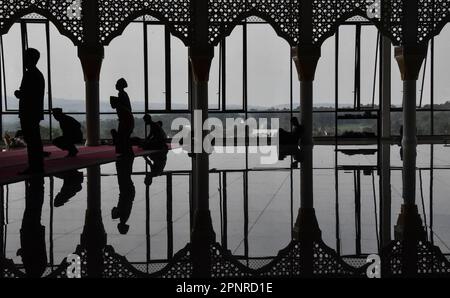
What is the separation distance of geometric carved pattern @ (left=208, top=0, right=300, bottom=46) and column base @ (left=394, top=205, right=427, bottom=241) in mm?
8082

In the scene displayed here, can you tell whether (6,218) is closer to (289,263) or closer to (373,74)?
(289,263)

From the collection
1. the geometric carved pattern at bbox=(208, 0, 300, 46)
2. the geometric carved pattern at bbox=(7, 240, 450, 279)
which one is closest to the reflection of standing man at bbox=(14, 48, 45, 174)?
the geometric carved pattern at bbox=(7, 240, 450, 279)

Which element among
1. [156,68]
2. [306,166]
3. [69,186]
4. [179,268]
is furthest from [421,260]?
[156,68]

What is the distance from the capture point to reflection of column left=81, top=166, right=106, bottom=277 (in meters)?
2.53

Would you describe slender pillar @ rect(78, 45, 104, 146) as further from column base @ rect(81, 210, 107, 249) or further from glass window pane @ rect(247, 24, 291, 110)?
column base @ rect(81, 210, 107, 249)

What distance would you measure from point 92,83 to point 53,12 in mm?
1594

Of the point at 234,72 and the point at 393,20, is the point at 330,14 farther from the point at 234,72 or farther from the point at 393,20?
the point at 234,72

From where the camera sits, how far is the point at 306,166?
26.8ft

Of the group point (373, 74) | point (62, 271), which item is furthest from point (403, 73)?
point (62, 271)

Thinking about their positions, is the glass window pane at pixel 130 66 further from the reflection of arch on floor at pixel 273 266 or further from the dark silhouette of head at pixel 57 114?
the reflection of arch on floor at pixel 273 266

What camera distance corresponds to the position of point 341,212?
13.3ft


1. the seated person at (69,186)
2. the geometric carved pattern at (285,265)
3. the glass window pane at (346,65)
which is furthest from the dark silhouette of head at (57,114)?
the glass window pane at (346,65)

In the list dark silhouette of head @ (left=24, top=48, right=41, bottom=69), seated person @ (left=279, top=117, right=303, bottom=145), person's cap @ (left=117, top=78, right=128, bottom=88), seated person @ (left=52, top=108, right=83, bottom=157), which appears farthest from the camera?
seated person @ (left=279, top=117, right=303, bottom=145)

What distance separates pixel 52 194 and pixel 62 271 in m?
2.88
